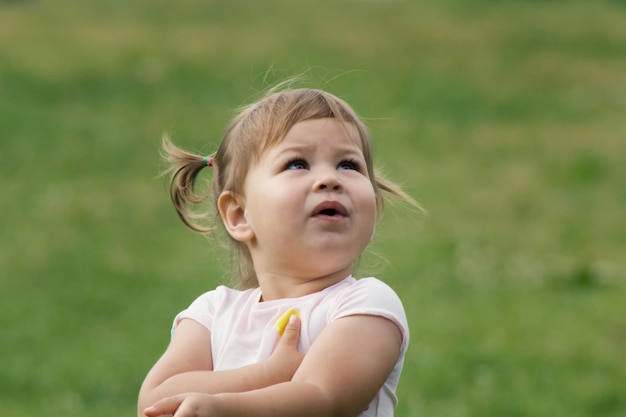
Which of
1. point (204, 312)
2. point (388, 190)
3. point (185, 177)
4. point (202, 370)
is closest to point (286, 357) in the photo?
point (202, 370)

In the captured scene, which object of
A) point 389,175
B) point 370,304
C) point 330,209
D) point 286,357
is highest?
point 330,209

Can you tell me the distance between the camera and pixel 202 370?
11.4 feet

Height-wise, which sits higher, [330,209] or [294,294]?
[330,209]

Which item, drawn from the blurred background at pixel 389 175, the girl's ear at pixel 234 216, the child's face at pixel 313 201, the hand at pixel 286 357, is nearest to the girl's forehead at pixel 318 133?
the child's face at pixel 313 201

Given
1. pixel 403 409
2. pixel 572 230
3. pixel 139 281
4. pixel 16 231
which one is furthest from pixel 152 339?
pixel 572 230

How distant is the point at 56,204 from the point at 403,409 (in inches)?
292

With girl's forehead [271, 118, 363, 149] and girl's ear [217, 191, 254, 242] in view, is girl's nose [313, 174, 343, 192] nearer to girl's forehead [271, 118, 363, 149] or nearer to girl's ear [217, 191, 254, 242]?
girl's forehead [271, 118, 363, 149]

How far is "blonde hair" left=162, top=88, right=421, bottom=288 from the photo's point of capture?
11.4 ft

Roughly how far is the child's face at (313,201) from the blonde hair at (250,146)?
0.12ft

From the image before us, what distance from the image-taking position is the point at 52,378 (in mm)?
9281

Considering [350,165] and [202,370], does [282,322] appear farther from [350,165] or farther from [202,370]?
[350,165]

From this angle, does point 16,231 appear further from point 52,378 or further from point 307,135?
point 307,135

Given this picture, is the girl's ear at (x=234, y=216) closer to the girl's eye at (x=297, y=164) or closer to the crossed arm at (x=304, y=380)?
the girl's eye at (x=297, y=164)

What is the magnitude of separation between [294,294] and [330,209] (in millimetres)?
263
